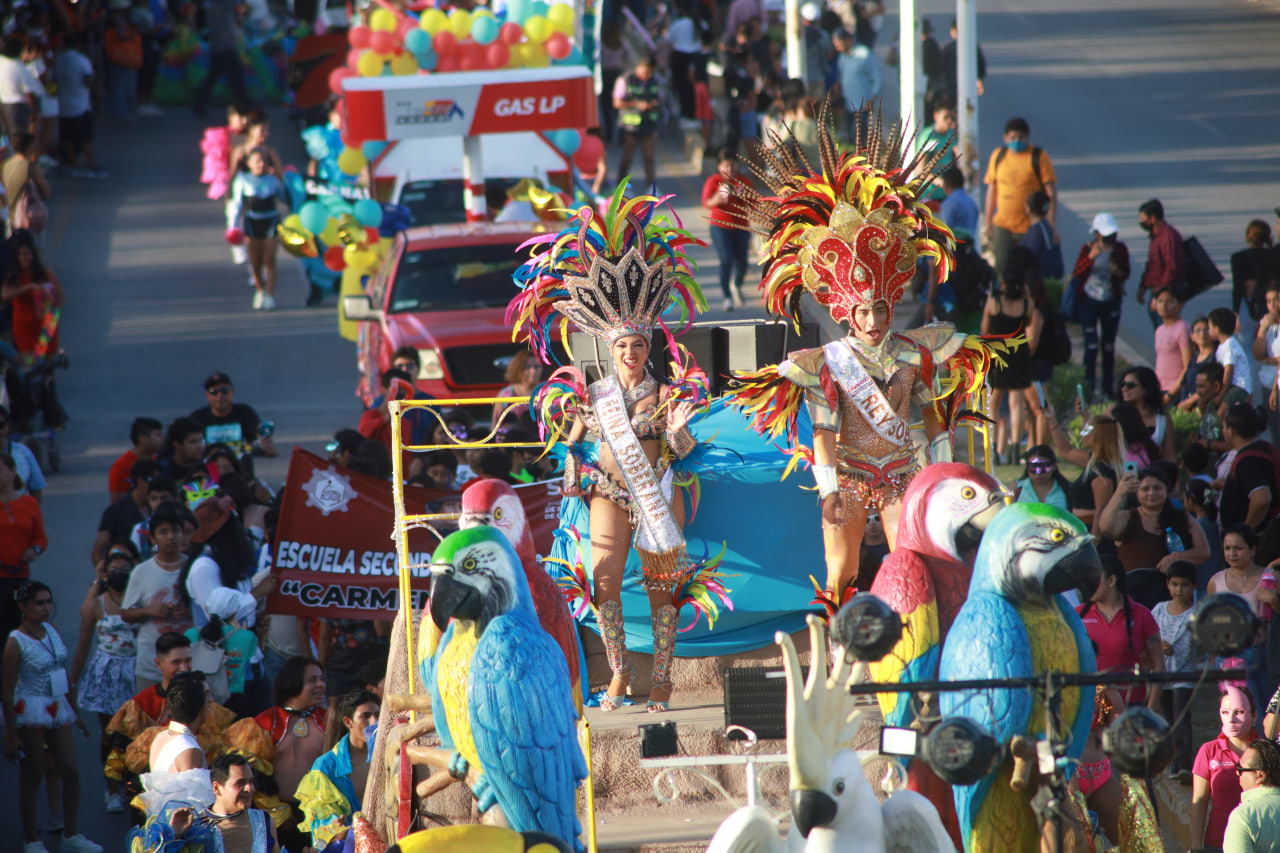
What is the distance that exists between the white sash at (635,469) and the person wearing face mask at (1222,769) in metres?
2.63

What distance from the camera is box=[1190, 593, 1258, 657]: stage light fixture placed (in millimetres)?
4691

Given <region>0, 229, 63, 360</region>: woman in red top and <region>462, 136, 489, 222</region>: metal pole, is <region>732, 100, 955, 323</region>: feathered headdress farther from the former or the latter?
<region>0, 229, 63, 360</region>: woman in red top

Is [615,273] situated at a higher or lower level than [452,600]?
higher

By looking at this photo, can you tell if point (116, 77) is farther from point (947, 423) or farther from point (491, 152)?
point (947, 423)

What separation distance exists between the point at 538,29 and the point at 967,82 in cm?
449

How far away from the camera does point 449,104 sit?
15.2 meters

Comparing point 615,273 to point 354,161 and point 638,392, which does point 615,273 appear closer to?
point 638,392

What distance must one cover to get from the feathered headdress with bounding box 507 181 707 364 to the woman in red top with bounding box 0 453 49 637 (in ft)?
14.4

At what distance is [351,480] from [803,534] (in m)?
3.13

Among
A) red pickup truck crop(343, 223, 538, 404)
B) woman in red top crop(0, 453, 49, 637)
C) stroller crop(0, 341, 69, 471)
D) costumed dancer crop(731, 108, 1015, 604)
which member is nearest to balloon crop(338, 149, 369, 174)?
red pickup truck crop(343, 223, 538, 404)

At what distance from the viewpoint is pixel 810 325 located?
27.7ft

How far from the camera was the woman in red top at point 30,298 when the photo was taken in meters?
14.2

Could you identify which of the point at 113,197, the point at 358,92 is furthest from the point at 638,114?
the point at 113,197

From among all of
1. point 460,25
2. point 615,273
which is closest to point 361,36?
point 460,25
